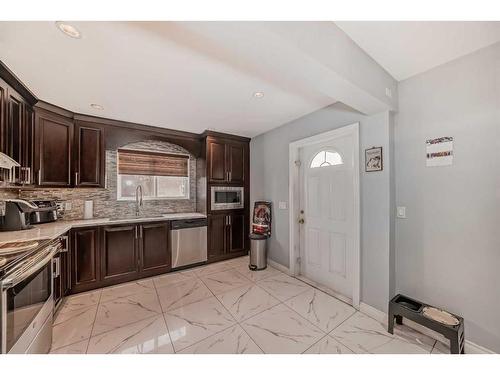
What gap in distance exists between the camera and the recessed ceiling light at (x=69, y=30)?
123cm

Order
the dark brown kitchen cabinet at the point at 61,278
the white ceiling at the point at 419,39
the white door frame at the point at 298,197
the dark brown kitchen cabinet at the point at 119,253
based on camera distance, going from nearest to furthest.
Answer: the white ceiling at the point at 419,39
the dark brown kitchen cabinet at the point at 61,278
the white door frame at the point at 298,197
the dark brown kitchen cabinet at the point at 119,253

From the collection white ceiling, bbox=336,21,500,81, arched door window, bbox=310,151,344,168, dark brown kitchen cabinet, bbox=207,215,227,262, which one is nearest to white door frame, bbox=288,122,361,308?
arched door window, bbox=310,151,344,168

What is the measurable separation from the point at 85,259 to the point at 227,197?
221cm

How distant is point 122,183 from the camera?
10.9 feet

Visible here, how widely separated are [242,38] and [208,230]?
3009mm

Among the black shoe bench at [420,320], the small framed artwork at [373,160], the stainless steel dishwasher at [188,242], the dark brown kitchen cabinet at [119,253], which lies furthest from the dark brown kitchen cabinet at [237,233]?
the black shoe bench at [420,320]

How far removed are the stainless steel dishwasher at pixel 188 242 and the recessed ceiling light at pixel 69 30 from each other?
2457 mm

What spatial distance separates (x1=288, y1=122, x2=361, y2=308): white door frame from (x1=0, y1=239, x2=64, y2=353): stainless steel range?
8.89 feet

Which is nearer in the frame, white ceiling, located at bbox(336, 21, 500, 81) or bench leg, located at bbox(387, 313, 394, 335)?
white ceiling, located at bbox(336, 21, 500, 81)

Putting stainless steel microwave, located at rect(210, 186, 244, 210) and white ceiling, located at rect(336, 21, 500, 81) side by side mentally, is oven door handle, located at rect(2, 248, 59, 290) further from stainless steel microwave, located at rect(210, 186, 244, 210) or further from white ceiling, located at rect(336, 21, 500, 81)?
white ceiling, located at rect(336, 21, 500, 81)

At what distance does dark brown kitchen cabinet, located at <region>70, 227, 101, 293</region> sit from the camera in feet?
8.18

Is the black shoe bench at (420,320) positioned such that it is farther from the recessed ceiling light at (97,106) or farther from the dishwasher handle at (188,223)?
the recessed ceiling light at (97,106)

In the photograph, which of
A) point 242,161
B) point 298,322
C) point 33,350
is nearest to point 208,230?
point 242,161

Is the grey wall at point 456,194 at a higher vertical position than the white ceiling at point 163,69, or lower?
lower
